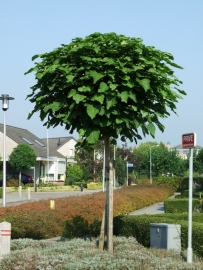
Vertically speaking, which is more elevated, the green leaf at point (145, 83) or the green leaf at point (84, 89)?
the green leaf at point (145, 83)

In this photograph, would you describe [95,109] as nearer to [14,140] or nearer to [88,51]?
[88,51]

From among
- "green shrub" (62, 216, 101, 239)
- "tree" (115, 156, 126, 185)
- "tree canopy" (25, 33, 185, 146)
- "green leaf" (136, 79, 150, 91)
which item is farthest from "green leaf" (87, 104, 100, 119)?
"tree" (115, 156, 126, 185)

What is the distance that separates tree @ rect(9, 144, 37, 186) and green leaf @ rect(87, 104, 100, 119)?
43345 millimetres

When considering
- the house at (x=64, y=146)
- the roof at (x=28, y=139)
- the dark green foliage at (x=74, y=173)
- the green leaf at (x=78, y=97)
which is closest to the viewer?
the green leaf at (x=78, y=97)

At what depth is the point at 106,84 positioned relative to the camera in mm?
8234

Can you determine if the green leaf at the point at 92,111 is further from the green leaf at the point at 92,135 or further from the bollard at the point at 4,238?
the bollard at the point at 4,238

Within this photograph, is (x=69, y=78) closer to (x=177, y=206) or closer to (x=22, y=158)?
(x=177, y=206)

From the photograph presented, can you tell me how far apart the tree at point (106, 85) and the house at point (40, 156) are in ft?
152

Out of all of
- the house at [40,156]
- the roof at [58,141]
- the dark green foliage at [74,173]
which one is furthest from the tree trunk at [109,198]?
the roof at [58,141]

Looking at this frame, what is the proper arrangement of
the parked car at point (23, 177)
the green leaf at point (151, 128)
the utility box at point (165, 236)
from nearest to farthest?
the green leaf at point (151, 128)
the utility box at point (165, 236)
the parked car at point (23, 177)

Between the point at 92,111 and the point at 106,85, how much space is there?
1.59ft

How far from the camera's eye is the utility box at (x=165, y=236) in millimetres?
9305

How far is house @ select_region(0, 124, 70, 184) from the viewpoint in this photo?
55750 mm

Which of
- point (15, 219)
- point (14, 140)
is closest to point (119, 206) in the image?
point (15, 219)
